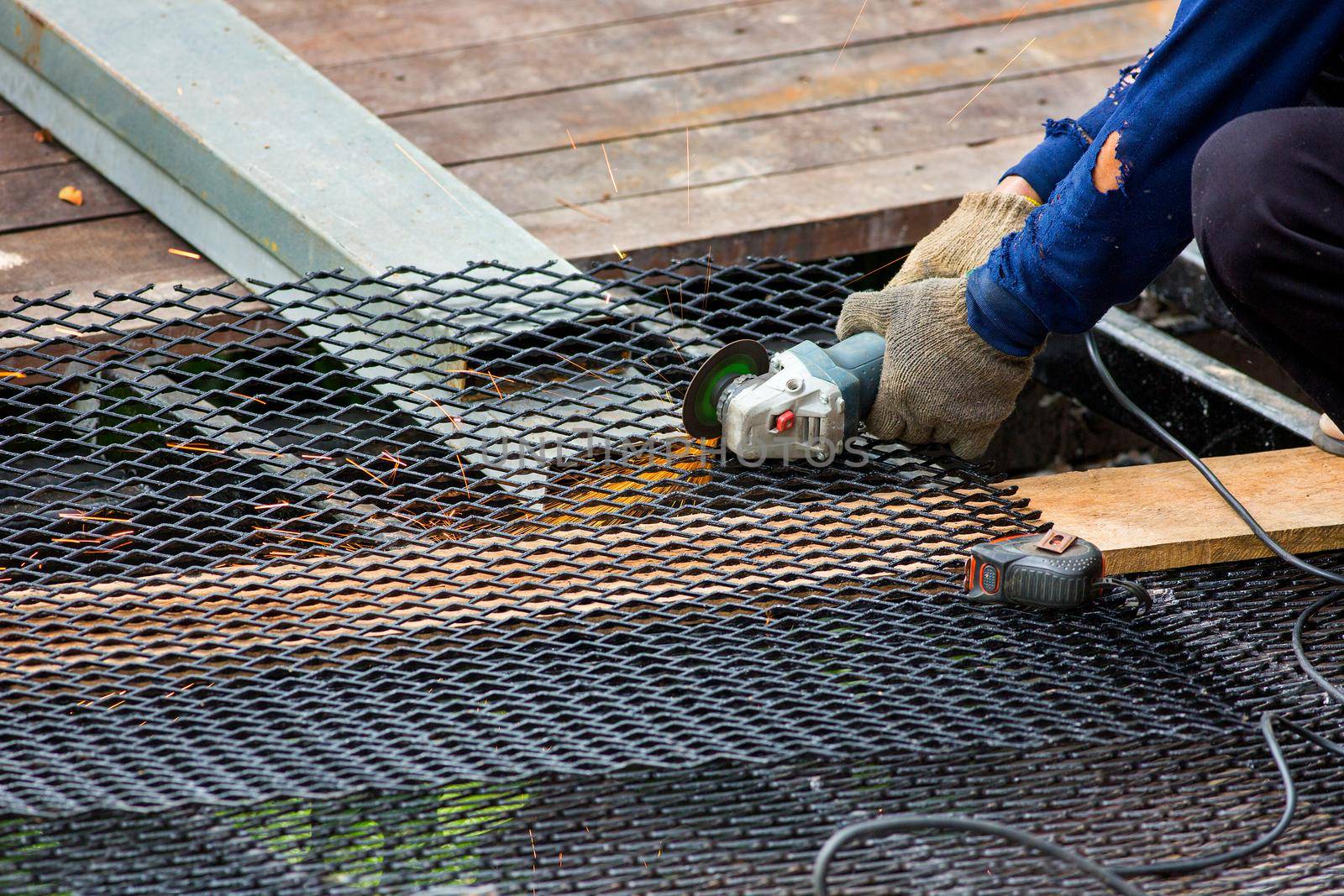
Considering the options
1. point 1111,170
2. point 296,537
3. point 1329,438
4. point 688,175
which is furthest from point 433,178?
point 1329,438

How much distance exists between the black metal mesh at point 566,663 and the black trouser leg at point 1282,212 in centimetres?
48

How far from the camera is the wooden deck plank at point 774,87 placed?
10.5ft

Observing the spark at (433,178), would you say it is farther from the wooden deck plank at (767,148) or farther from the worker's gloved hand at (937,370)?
the worker's gloved hand at (937,370)

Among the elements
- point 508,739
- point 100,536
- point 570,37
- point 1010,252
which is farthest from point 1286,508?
point 570,37

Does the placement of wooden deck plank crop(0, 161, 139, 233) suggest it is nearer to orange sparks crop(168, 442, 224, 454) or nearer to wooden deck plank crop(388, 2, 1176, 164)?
wooden deck plank crop(388, 2, 1176, 164)

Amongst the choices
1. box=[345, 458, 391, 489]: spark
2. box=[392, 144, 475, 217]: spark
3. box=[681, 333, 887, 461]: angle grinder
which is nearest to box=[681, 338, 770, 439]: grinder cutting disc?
box=[681, 333, 887, 461]: angle grinder

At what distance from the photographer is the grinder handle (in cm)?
203

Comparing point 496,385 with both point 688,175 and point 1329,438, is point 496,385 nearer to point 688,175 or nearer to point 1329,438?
point 688,175

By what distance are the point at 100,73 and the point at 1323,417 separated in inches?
94.8

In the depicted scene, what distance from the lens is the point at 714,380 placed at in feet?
6.52

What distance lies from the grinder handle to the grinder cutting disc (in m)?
0.12

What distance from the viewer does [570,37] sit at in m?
3.59

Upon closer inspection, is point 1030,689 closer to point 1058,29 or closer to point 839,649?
point 839,649

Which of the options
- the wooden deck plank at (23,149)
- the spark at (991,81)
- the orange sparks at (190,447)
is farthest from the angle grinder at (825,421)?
the wooden deck plank at (23,149)
